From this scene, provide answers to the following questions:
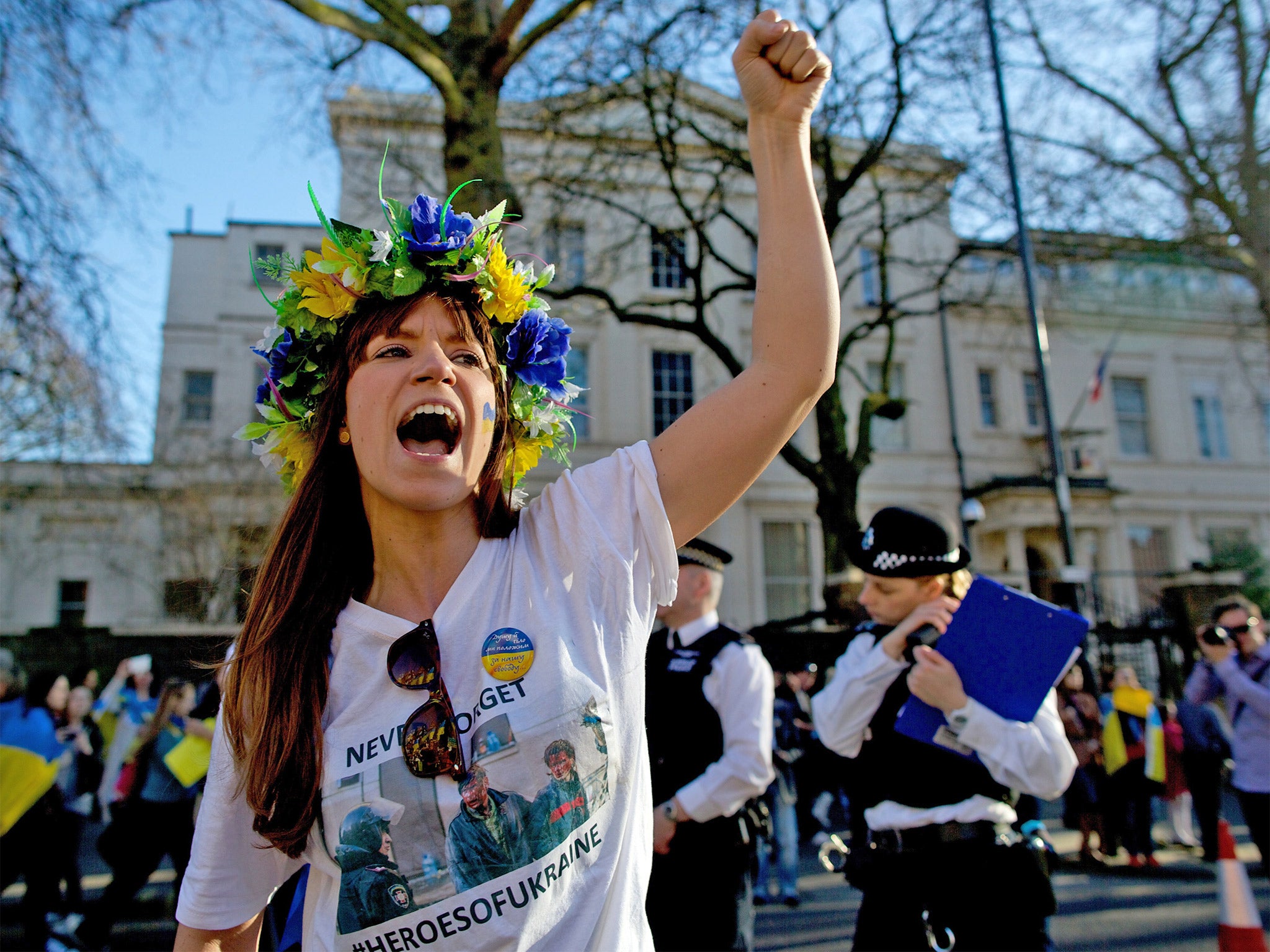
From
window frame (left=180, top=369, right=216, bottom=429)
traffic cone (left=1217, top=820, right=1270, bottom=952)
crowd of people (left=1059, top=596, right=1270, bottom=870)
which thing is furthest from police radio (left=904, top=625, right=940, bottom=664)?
window frame (left=180, top=369, right=216, bottom=429)

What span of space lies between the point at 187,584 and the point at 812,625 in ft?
51.4

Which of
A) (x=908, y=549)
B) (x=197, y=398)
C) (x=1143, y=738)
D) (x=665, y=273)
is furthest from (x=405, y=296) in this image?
(x=197, y=398)

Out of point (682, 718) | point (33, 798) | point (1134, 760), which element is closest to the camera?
point (682, 718)

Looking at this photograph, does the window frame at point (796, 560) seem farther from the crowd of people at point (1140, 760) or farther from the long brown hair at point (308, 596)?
the long brown hair at point (308, 596)

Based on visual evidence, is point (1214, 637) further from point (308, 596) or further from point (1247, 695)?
point (308, 596)

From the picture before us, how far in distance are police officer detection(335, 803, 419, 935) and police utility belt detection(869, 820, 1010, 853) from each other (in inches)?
90.3

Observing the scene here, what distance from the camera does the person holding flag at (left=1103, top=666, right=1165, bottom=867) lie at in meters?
9.09

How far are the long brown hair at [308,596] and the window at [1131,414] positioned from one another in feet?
Result: 89.5

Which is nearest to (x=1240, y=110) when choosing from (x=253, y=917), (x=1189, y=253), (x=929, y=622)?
(x=1189, y=253)

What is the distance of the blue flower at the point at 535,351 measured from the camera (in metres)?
1.89

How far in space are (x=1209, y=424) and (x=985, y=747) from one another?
27.7 m

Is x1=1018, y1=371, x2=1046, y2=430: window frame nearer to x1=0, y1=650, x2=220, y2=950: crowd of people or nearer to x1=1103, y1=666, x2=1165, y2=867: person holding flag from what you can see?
x1=1103, y1=666, x2=1165, y2=867: person holding flag

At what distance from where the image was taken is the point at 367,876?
1345 millimetres

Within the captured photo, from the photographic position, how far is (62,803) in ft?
22.7
